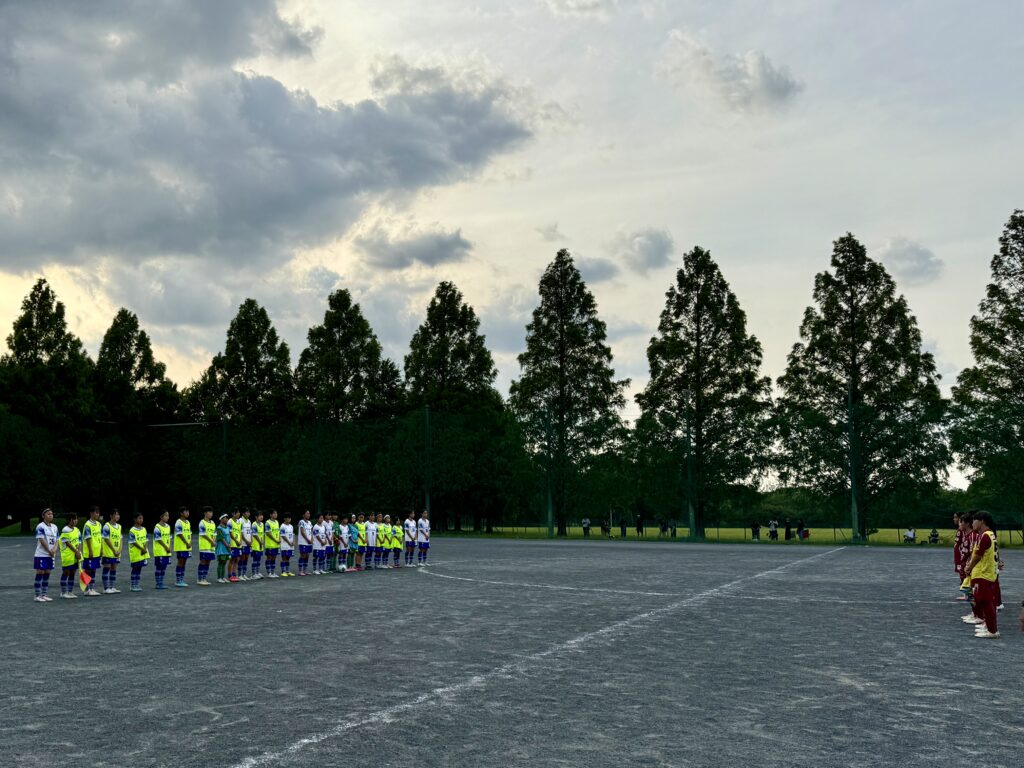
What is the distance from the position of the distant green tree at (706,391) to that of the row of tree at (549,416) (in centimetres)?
13

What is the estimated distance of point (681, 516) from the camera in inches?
2317

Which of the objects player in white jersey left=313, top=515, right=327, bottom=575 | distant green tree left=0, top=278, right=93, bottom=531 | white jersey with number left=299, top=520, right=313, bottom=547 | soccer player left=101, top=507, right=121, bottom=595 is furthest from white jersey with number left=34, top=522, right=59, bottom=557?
distant green tree left=0, top=278, right=93, bottom=531

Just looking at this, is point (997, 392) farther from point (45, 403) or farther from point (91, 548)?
point (45, 403)

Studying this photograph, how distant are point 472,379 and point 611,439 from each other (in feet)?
50.3

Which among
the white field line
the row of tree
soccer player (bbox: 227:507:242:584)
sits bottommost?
the white field line

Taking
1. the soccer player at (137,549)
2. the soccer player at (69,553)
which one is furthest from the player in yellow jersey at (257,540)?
the soccer player at (69,553)

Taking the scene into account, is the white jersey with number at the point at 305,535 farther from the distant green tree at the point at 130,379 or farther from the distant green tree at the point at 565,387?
the distant green tree at the point at 130,379

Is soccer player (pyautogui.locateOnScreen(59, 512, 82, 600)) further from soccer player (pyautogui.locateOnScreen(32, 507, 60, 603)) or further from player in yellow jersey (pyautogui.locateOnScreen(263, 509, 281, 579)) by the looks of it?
player in yellow jersey (pyautogui.locateOnScreen(263, 509, 281, 579))

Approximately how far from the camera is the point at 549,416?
59.1m

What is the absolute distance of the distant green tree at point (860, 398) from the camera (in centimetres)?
4991

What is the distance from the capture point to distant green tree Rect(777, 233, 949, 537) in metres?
49.9

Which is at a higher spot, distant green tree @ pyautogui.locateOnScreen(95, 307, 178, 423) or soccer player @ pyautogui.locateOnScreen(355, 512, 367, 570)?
distant green tree @ pyautogui.locateOnScreen(95, 307, 178, 423)

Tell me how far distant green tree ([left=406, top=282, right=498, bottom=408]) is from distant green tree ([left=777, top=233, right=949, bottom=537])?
80.8 feet

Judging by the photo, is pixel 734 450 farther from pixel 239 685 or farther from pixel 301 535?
pixel 239 685
